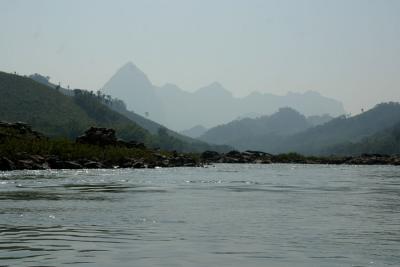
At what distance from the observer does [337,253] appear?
627 inches

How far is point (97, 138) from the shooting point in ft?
434

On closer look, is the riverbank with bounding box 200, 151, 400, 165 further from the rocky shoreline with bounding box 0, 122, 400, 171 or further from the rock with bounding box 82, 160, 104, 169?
the rock with bounding box 82, 160, 104, 169

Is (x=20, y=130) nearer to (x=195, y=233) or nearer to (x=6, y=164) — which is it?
(x=6, y=164)

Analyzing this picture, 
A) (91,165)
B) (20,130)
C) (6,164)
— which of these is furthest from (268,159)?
(6,164)

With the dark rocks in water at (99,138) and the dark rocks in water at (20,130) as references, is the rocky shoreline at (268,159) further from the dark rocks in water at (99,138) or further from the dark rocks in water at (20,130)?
the dark rocks in water at (20,130)

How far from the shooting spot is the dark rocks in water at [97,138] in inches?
5128

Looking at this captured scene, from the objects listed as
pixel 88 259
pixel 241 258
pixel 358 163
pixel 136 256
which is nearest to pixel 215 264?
pixel 241 258

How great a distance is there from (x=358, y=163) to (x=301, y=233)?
176382 mm

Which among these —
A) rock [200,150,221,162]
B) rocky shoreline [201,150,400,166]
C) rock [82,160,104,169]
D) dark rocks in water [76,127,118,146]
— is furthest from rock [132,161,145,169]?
rock [200,150,221,162]

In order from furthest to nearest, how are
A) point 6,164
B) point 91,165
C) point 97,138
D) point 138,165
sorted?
point 97,138 → point 138,165 → point 91,165 → point 6,164

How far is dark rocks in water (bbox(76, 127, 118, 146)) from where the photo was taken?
13025 cm

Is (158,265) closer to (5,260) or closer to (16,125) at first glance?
(5,260)

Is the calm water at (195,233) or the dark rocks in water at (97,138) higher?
the dark rocks in water at (97,138)

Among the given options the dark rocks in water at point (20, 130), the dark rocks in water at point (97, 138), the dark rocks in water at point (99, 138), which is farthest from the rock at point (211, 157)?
the dark rocks in water at point (20, 130)
